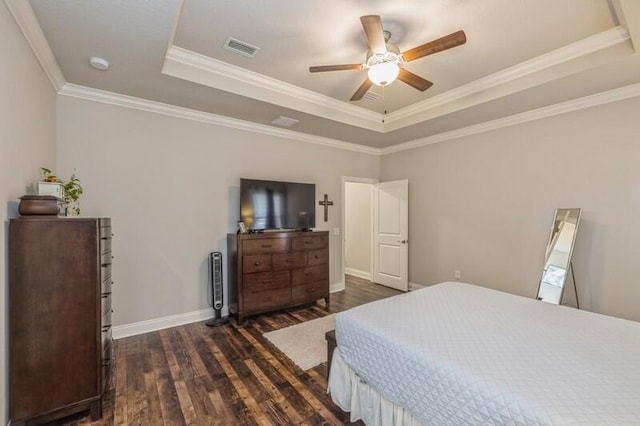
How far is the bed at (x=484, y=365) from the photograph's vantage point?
116 centimetres

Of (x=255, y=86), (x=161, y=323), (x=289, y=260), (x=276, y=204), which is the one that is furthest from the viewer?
(x=276, y=204)

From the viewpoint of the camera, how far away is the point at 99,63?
2.57 m

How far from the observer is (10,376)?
1.77 m

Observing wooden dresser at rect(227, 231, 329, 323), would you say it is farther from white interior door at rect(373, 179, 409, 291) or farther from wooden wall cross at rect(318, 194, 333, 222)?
white interior door at rect(373, 179, 409, 291)

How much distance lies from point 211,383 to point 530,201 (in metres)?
4.16

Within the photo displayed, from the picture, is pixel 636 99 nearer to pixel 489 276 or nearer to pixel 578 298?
pixel 578 298

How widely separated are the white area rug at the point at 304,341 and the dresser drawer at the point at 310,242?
38.9 inches

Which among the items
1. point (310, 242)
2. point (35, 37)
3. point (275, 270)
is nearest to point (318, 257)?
point (310, 242)

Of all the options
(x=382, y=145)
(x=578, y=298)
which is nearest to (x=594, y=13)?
(x=578, y=298)

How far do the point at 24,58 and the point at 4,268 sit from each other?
4.91ft

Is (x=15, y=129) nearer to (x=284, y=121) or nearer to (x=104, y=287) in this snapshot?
(x=104, y=287)

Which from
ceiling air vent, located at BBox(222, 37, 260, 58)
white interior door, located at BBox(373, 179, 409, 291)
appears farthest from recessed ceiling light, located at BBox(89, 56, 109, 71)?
white interior door, located at BBox(373, 179, 409, 291)

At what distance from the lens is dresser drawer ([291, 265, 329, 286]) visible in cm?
404

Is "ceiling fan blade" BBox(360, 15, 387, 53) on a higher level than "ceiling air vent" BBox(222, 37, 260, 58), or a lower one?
lower
